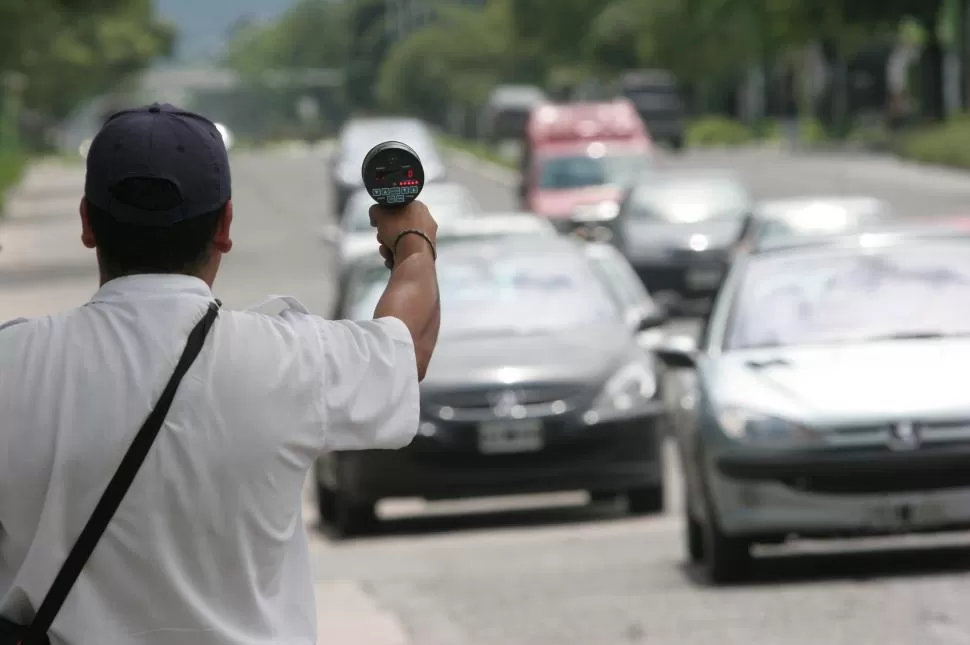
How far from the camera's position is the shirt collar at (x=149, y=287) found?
3740mm

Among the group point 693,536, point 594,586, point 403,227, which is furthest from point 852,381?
point 403,227

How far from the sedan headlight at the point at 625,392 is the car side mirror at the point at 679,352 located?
6.92 ft

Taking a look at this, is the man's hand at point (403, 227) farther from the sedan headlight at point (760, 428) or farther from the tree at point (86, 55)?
the tree at point (86, 55)

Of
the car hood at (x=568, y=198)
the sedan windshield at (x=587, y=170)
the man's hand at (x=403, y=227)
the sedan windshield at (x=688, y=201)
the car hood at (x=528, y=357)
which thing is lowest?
the car hood at (x=568, y=198)

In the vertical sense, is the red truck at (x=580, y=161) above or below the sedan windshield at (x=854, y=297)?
below

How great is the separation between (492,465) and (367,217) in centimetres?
1431

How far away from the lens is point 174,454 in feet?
11.8

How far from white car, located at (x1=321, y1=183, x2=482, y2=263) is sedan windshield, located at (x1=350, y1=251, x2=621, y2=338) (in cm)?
1080

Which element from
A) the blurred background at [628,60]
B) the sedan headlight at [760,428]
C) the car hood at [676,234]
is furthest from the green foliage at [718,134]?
the sedan headlight at [760,428]

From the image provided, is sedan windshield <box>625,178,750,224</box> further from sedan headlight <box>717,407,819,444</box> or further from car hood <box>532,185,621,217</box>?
sedan headlight <box>717,407,819,444</box>

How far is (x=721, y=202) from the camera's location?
92.1 ft

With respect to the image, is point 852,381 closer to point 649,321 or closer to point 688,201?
point 649,321

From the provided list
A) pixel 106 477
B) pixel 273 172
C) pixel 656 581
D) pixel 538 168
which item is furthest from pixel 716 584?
pixel 273 172

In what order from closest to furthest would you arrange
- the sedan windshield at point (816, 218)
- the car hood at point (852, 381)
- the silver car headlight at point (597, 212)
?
the car hood at point (852, 381)
the sedan windshield at point (816, 218)
the silver car headlight at point (597, 212)
